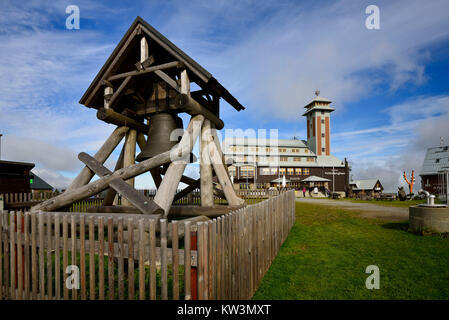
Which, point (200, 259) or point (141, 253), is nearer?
point (200, 259)

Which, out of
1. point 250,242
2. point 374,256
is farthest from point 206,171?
point 374,256

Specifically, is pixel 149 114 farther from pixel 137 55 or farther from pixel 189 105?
pixel 137 55

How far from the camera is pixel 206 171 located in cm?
636

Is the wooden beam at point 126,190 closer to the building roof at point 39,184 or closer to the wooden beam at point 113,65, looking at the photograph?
the wooden beam at point 113,65

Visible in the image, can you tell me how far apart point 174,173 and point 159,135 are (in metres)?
1.59

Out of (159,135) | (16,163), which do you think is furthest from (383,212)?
(16,163)

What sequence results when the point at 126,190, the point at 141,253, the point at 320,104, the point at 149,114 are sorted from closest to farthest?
the point at 141,253, the point at 126,190, the point at 149,114, the point at 320,104

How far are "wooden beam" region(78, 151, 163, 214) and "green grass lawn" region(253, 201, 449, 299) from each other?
7.61 ft

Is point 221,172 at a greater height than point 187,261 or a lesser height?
greater

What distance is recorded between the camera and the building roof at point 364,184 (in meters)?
52.6

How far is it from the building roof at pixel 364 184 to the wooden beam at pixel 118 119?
55394mm

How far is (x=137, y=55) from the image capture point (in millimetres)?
7090
